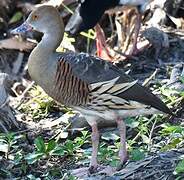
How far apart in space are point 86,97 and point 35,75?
37 cm

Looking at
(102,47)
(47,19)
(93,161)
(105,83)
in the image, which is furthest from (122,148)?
(102,47)

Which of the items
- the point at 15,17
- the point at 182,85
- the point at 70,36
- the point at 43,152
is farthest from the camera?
the point at 15,17

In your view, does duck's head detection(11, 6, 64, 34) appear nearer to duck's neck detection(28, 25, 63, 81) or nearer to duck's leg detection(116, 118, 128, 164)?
duck's neck detection(28, 25, 63, 81)

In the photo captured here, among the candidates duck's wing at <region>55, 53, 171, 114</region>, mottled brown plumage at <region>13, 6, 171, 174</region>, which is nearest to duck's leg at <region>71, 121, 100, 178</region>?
mottled brown plumage at <region>13, 6, 171, 174</region>

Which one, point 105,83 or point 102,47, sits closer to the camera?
point 105,83

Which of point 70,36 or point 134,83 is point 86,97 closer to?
point 134,83

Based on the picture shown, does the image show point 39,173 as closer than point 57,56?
No

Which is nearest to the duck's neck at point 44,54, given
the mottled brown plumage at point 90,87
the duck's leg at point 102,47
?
the mottled brown plumage at point 90,87

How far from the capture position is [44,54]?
186 inches

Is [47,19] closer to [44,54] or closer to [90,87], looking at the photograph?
[44,54]

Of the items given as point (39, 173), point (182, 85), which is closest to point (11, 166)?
point (39, 173)

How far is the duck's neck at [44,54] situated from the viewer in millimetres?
4699

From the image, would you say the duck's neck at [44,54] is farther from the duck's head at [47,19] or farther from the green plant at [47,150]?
the green plant at [47,150]

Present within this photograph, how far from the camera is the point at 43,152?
5000mm
